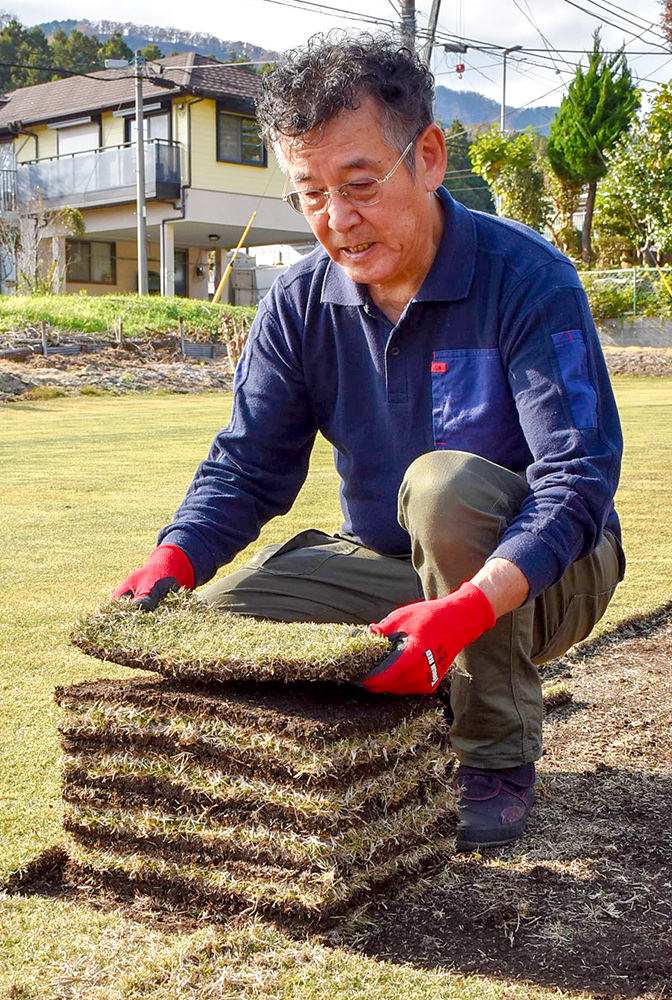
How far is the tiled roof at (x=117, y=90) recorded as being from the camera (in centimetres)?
2953

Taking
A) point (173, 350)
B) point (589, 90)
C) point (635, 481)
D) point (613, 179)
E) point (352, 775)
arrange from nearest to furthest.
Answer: point (352, 775), point (635, 481), point (173, 350), point (613, 179), point (589, 90)

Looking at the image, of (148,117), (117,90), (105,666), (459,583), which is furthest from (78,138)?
(459,583)

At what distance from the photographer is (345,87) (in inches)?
87.6

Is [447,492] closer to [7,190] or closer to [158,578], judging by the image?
[158,578]

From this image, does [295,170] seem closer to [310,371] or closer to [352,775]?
[310,371]

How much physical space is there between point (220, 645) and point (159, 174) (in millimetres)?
28327

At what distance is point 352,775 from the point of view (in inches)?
72.2

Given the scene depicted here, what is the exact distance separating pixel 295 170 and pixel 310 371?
1.71 feet

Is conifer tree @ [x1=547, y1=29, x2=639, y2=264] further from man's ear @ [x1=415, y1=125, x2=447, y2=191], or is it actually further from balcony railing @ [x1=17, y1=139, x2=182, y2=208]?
man's ear @ [x1=415, y1=125, x2=447, y2=191]

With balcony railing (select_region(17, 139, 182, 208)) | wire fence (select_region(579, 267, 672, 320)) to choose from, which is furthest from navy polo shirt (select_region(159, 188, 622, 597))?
balcony railing (select_region(17, 139, 182, 208))

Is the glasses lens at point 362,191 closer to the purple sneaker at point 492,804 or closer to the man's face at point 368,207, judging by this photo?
the man's face at point 368,207

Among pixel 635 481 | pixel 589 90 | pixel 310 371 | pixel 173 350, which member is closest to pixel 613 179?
pixel 589 90

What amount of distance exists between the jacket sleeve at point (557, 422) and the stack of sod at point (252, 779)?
1.26 feet

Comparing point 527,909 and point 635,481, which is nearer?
point 527,909
